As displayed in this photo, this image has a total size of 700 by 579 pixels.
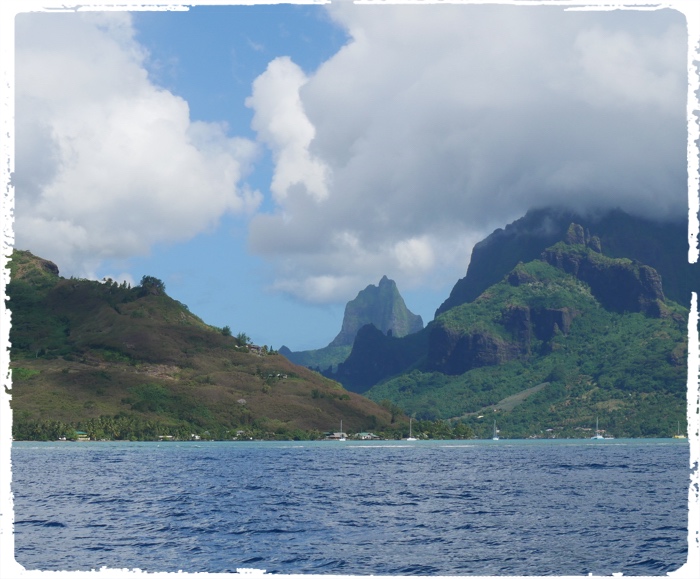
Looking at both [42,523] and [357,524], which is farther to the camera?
[42,523]

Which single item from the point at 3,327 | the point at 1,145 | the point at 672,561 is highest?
the point at 1,145

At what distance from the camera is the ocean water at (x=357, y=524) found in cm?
5512

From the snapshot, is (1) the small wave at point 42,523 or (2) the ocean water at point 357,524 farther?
(1) the small wave at point 42,523

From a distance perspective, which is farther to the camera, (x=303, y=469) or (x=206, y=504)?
(x=303, y=469)

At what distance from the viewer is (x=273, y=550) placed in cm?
5966

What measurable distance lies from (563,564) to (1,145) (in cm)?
4267

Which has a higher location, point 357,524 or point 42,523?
point 357,524

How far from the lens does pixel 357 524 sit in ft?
242

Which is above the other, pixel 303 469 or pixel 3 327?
pixel 3 327

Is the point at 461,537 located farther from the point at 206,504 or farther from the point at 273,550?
the point at 206,504

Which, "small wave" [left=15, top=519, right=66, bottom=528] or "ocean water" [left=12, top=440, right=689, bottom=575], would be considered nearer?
"ocean water" [left=12, top=440, right=689, bottom=575]

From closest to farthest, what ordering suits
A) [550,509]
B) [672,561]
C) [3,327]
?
[3,327], [672,561], [550,509]

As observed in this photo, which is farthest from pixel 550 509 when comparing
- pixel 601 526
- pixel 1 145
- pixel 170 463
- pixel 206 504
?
pixel 170 463

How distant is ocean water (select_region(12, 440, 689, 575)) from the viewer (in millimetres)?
55125
